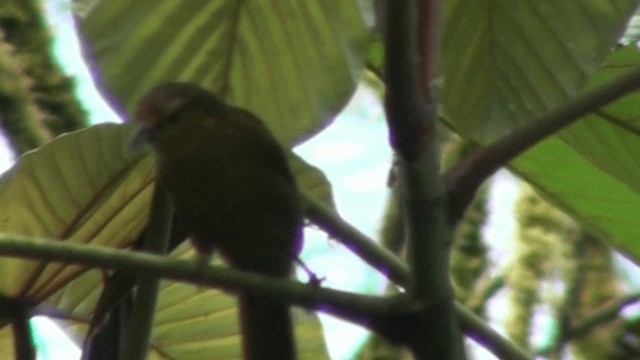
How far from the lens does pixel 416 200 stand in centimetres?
83

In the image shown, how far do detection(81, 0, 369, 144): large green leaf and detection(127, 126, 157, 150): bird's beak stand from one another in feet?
0.18

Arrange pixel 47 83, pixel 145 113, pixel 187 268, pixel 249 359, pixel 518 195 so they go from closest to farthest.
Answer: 1. pixel 187 268
2. pixel 249 359
3. pixel 145 113
4. pixel 47 83
5. pixel 518 195

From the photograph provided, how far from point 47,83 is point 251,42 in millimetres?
277

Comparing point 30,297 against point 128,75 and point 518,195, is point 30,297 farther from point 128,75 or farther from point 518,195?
point 518,195

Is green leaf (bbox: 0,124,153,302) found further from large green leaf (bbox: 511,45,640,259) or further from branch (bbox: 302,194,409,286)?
large green leaf (bbox: 511,45,640,259)

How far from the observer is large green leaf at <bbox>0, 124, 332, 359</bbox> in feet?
3.57

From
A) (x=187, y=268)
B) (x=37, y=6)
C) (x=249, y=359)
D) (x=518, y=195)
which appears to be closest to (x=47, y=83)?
(x=37, y=6)

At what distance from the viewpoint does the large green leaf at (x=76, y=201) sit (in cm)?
109

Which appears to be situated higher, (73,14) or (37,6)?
(37,6)

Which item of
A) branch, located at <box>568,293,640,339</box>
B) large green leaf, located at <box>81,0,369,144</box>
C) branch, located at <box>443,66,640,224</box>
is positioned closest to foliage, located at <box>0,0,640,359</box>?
large green leaf, located at <box>81,0,369,144</box>

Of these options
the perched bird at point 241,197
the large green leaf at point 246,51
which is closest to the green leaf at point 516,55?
the large green leaf at point 246,51

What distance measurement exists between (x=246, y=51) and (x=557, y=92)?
343mm

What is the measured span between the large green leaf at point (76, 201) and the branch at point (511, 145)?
0.33 meters

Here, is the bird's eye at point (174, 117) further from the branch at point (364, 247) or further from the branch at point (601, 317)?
the branch at point (601, 317)
